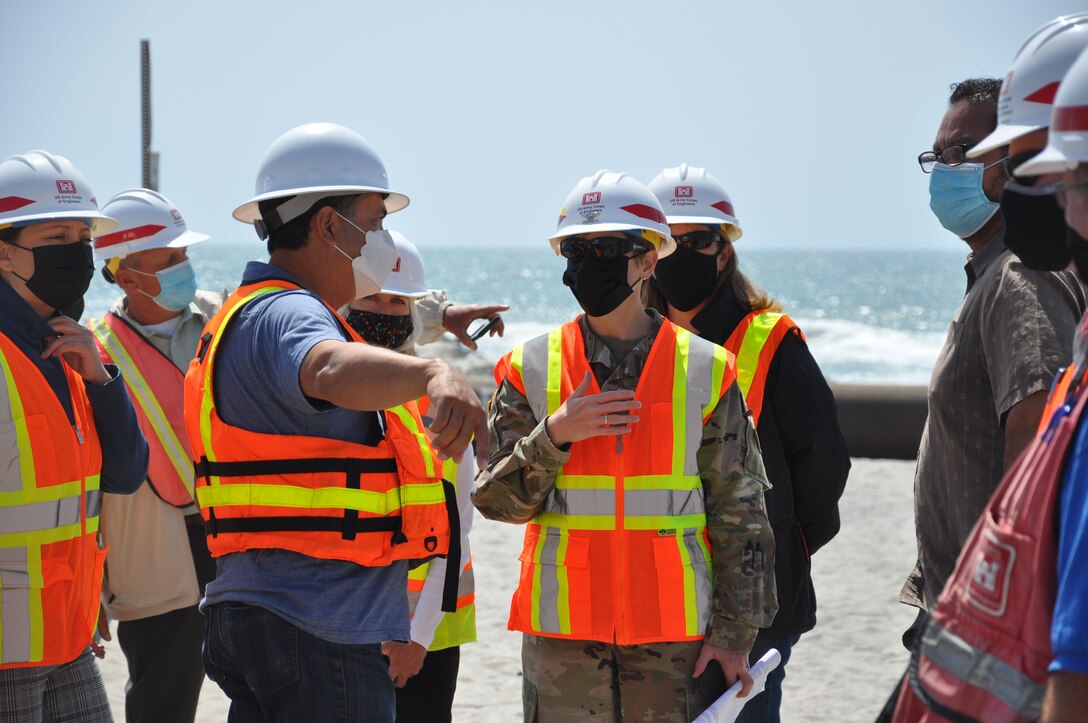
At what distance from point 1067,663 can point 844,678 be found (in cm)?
495

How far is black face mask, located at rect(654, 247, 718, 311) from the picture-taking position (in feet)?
14.5

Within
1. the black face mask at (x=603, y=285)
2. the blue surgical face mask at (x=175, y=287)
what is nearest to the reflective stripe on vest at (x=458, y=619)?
the black face mask at (x=603, y=285)

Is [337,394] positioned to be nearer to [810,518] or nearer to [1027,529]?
[1027,529]

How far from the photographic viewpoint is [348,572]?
2.86 metres

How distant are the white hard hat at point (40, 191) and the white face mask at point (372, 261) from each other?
4.17 ft

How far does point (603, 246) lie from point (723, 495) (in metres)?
0.83

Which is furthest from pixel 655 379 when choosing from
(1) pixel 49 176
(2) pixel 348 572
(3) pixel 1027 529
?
(1) pixel 49 176

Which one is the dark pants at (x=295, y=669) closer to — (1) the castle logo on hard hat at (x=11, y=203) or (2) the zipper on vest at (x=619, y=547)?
(2) the zipper on vest at (x=619, y=547)

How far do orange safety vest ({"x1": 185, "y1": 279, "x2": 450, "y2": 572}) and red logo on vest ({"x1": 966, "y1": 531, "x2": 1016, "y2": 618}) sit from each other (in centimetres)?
145

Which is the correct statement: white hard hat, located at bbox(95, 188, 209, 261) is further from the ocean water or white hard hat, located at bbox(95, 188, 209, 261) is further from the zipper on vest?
the zipper on vest

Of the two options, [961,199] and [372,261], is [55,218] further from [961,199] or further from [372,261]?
[961,199]

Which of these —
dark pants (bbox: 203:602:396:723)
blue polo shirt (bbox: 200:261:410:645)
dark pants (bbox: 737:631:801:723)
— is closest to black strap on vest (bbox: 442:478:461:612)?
blue polo shirt (bbox: 200:261:410:645)

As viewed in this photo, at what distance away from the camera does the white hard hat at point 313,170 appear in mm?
3084

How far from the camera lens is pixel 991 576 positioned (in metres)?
1.79
